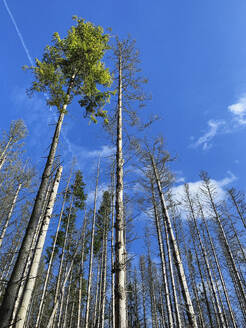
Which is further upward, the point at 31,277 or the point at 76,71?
the point at 76,71

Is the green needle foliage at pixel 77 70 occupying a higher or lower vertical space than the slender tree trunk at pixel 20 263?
higher

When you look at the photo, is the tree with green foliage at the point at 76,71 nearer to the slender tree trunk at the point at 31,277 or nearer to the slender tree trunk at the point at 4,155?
the slender tree trunk at the point at 31,277

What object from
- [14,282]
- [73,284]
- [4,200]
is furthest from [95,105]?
[73,284]

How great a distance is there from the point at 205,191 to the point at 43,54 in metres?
14.9

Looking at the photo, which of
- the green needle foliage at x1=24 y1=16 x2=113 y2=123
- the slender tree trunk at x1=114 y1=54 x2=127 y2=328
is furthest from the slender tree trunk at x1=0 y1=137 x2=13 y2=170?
the slender tree trunk at x1=114 y1=54 x2=127 y2=328

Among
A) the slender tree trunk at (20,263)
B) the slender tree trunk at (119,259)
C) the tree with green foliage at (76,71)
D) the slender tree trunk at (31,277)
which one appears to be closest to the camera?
the slender tree trunk at (119,259)

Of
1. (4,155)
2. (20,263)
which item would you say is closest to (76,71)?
(20,263)

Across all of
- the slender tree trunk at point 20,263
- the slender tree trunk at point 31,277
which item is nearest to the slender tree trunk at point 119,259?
the slender tree trunk at point 31,277

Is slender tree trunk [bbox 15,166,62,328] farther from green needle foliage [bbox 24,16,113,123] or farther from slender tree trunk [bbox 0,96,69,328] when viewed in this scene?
green needle foliage [bbox 24,16,113,123]

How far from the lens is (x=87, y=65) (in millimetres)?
6887

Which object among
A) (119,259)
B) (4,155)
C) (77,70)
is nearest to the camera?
(119,259)

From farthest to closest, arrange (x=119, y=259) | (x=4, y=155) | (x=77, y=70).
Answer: (x=4, y=155)
(x=77, y=70)
(x=119, y=259)

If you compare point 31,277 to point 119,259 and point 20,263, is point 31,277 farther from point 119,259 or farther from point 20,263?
point 119,259

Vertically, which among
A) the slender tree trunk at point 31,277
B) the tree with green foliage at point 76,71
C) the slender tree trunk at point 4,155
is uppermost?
the slender tree trunk at point 4,155
